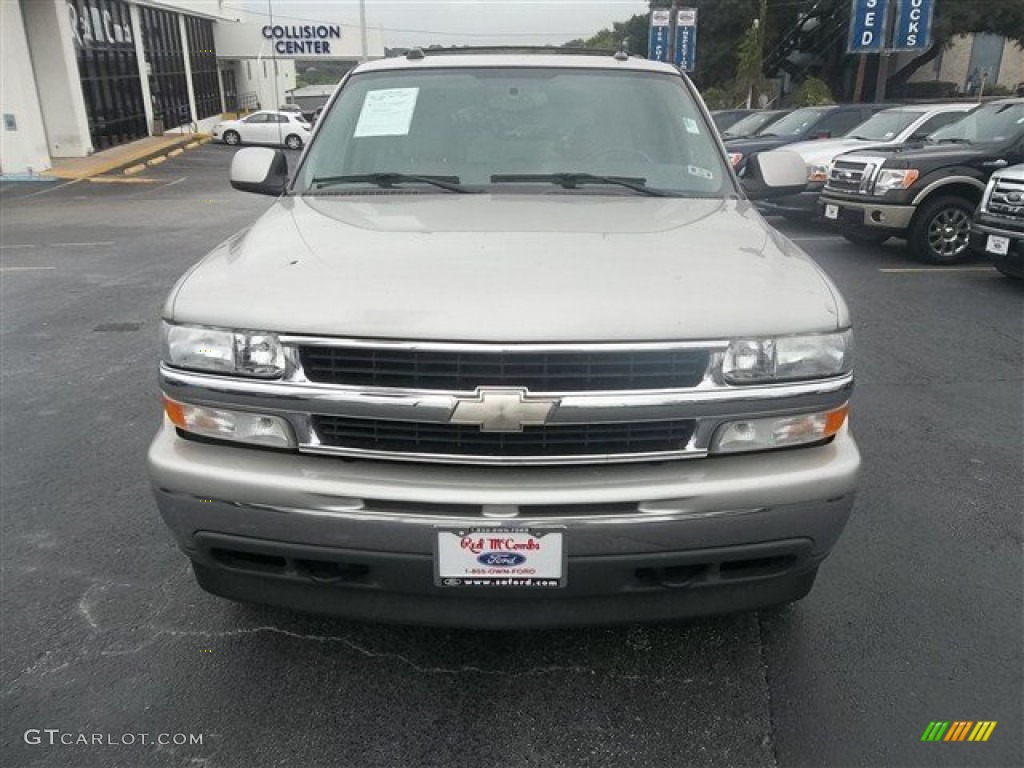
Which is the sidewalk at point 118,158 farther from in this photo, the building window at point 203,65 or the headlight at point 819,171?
the headlight at point 819,171

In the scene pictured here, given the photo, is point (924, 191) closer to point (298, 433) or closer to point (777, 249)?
point (777, 249)

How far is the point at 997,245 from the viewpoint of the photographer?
293 inches

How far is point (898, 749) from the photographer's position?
229cm

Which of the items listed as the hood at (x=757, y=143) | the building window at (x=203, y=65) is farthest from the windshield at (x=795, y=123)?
the building window at (x=203, y=65)

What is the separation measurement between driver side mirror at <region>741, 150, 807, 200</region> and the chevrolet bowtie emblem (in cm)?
218

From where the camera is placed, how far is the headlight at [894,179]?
8.71 metres

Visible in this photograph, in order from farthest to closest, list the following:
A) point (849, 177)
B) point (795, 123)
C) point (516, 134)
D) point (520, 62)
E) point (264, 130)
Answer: point (264, 130) → point (795, 123) → point (849, 177) → point (520, 62) → point (516, 134)

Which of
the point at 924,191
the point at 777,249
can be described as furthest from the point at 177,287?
the point at 924,191

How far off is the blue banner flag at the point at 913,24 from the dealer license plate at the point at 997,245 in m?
14.7

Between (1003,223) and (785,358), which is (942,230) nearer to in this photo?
(1003,223)

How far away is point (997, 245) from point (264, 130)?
27.4m

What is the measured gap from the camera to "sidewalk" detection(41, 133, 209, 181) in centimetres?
1991

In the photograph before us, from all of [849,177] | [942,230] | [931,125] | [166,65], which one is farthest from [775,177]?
[166,65]

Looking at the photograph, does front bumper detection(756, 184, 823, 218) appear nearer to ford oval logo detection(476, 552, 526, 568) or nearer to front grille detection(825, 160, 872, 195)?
front grille detection(825, 160, 872, 195)
